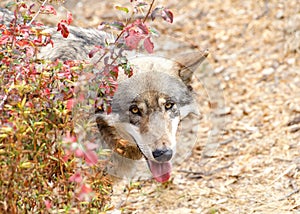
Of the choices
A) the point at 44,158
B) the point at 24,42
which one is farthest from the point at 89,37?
the point at 44,158

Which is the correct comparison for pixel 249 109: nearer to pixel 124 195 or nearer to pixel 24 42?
pixel 124 195

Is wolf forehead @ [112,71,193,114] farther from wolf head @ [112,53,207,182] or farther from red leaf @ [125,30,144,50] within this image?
red leaf @ [125,30,144,50]

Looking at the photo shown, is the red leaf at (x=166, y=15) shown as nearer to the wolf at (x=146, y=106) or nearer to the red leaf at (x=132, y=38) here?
the red leaf at (x=132, y=38)

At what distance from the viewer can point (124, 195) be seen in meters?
4.41

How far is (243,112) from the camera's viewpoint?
223 inches

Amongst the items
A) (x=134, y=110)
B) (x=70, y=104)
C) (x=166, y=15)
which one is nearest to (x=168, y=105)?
(x=134, y=110)

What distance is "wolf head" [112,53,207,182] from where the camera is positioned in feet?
11.8

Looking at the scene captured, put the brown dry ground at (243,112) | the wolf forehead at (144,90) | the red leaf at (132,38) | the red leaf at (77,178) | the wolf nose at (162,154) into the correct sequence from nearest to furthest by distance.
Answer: the red leaf at (77,178) < the red leaf at (132,38) < the wolf nose at (162,154) < the wolf forehead at (144,90) < the brown dry ground at (243,112)

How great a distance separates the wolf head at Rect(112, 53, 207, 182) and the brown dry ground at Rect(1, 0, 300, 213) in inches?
21.3

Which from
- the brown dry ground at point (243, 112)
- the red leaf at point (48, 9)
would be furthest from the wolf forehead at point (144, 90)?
the red leaf at point (48, 9)

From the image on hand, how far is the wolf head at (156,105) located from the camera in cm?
359

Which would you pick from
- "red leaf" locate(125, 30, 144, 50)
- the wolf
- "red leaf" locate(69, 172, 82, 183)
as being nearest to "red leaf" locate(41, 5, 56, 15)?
"red leaf" locate(125, 30, 144, 50)

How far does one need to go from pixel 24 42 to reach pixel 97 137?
4.13ft

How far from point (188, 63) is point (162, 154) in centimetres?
77
